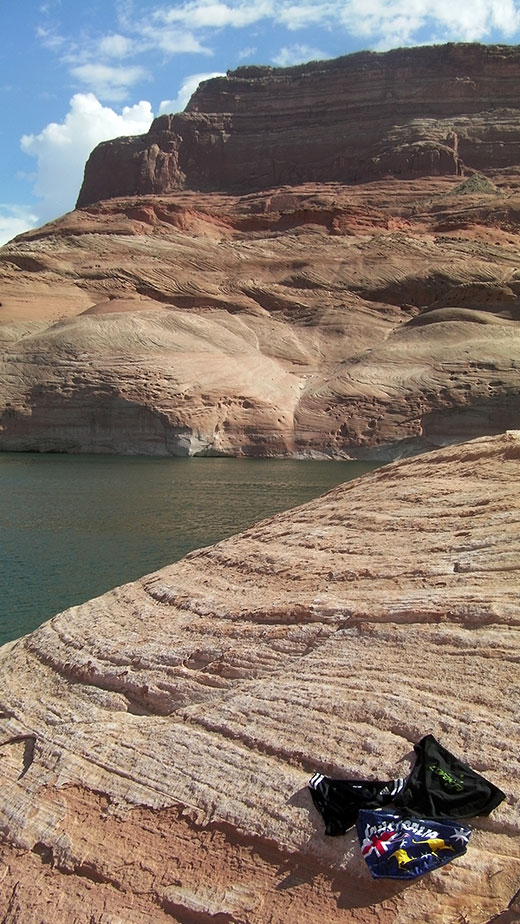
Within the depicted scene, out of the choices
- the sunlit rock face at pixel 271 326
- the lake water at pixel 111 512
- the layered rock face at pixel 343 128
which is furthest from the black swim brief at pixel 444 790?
the layered rock face at pixel 343 128

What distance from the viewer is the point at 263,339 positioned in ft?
139

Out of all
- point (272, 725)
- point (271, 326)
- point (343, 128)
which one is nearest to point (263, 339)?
point (271, 326)

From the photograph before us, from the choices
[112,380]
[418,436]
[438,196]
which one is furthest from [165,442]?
[438,196]

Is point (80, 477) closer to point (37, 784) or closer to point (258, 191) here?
point (37, 784)

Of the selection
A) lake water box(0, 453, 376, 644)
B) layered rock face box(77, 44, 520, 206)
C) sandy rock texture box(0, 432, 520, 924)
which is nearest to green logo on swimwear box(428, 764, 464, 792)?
sandy rock texture box(0, 432, 520, 924)

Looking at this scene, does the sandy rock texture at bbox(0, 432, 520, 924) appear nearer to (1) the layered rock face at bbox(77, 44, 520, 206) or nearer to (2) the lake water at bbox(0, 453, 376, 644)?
(2) the lake water at bbox(0, 453, 376, 644)

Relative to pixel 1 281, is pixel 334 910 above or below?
below

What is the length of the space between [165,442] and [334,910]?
31.9m

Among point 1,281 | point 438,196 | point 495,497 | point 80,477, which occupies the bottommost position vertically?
point 80,477

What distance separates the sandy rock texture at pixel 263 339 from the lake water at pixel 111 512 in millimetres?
2085

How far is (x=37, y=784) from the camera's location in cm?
512

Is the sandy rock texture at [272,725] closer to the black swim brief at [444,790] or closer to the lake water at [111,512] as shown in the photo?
the black swim brief at [444,790]

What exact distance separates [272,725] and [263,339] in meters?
38.4

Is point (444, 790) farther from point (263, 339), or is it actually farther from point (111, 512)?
point (263, 339)
